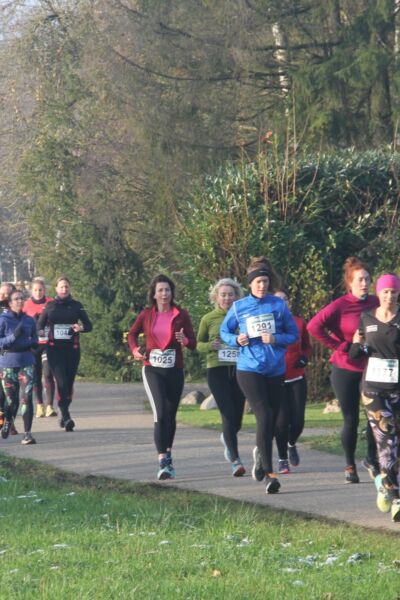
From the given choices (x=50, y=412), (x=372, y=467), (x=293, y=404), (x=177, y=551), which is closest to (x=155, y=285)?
(x=293, y=404)

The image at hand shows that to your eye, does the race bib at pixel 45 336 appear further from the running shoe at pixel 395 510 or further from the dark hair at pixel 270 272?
the running shoe at pixel 395 510

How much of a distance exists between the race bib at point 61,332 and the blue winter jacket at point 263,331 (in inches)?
224

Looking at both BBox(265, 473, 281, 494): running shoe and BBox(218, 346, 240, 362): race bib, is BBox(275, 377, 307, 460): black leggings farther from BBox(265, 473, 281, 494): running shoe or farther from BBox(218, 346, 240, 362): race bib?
BBox(265, 473, 281, 494): running shoe

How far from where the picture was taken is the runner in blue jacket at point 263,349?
10633 millimetres

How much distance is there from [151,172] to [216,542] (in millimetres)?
20362

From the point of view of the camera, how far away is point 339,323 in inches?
439

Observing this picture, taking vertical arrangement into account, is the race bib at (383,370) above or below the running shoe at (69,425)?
above

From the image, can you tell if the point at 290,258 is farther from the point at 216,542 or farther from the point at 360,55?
the point at 216,542

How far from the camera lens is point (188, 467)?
488 inches

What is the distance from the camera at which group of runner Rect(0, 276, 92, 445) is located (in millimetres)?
15070

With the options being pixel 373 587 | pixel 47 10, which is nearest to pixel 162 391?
pixel 373 587

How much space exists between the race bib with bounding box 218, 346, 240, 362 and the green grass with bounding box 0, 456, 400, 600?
1.61m

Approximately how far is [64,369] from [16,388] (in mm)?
1054

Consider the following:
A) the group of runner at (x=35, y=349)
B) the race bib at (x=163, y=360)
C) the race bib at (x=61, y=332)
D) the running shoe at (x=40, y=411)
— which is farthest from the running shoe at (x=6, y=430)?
the race bib at (x=163, y=360)
